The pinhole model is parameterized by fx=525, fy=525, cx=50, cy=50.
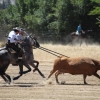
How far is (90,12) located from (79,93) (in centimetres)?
3888

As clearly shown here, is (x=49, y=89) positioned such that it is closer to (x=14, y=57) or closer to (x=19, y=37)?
(x=14, y=57)

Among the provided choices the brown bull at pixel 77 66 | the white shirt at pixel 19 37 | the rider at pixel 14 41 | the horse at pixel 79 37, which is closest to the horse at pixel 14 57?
the rider at pixel 14 41

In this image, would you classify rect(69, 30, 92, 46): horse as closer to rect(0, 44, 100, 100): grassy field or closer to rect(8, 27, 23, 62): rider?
rect(0, 44, 100, 100): grassy field

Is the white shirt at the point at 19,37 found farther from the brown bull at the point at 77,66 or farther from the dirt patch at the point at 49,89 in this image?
the brown bull at the point at 77,66

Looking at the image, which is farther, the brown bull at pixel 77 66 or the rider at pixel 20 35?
the rider at pixel 20 35

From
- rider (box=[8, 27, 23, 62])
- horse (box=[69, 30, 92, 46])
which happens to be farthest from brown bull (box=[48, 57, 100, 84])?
horse (box=[69, 30, 92, 46])

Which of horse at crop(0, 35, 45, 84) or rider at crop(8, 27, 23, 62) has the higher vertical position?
rider at crop(8, 27, 23, 62)

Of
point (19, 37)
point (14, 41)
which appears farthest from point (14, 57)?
point (19, 37)

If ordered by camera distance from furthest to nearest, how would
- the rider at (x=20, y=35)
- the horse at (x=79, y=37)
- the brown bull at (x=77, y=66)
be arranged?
the horse at (x=79, y=37) → the rider at (x=20, y=35) → the brown bull at (x=77, y=66)

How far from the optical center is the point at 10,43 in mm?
21219

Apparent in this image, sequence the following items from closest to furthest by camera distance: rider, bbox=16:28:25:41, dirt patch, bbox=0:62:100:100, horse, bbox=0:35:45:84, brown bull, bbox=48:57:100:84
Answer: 1. dirt patch, bbox=0:62:100:100
2. horse, bbox=0:35:45:84
3. brown bull, bbox=48:57:100:84
4. rider, bbox=16:28:25:41

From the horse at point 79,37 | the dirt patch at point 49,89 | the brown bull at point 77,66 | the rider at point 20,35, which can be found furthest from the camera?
the horse at point 79,37

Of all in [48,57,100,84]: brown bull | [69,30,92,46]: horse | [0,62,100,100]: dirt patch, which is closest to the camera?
[0,62,100,100]: dirt patch

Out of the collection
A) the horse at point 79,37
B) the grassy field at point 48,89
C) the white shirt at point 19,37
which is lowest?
the horse at point 79,37
